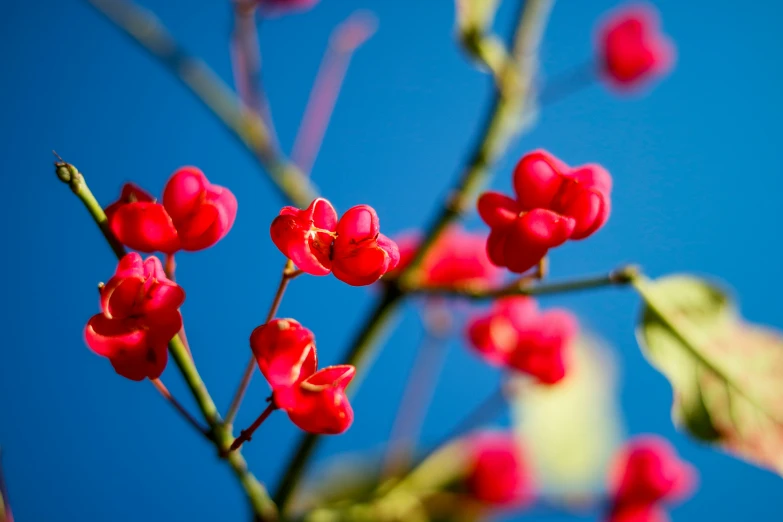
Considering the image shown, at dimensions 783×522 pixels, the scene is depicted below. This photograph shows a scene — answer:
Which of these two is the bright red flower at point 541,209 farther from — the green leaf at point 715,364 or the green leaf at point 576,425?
the green leaf at point 576,425

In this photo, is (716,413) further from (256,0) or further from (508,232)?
(256,0)

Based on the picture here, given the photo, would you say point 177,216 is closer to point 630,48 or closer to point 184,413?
point 184,413

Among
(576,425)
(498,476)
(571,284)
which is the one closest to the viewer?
(571,284)

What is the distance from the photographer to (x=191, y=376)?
0.78 feet

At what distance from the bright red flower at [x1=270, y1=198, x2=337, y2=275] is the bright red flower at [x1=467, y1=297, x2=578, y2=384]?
0.25m

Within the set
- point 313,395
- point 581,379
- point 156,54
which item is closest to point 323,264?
point 313,395

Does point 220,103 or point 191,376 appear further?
point 220,103

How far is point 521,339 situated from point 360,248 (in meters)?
0.27

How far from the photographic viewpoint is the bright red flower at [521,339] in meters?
0.46

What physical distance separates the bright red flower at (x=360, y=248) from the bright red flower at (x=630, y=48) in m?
0.48

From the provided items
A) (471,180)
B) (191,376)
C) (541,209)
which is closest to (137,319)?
(191,376)

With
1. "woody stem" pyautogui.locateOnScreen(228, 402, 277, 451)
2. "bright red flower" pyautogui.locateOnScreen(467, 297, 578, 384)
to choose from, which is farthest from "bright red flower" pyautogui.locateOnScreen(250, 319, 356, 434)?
"bright red flower" pyautogui.locateOnScreen(467, 297, 578, 384)

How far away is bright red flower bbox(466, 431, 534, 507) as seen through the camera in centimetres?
55

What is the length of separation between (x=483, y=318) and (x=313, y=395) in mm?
265
